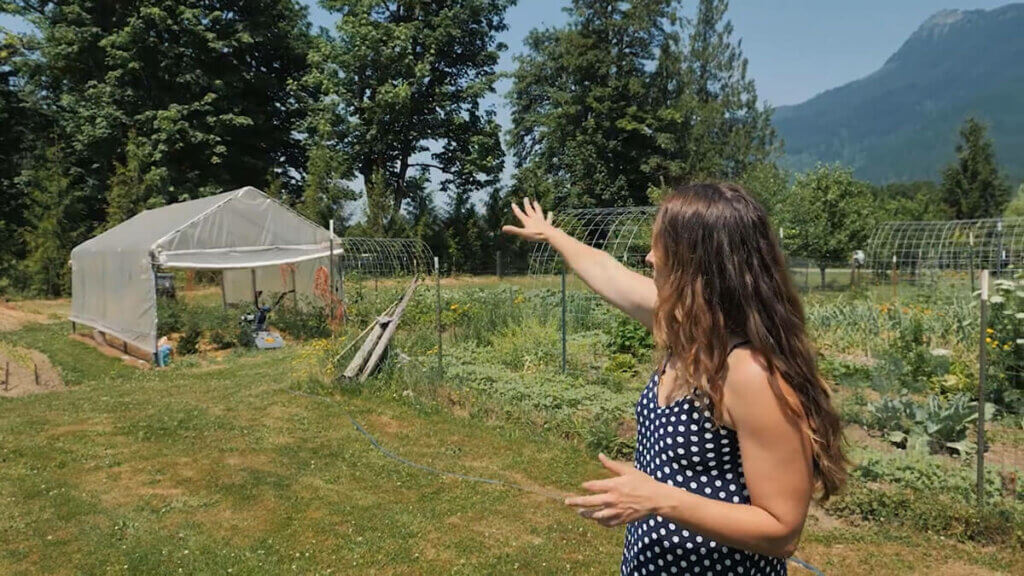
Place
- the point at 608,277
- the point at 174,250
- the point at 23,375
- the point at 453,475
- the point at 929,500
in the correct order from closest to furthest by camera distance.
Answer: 1. the point at 608,277
2. the point at 929,500
3. the point at 453,475
4. the point at 23,375
5. the point at 174,250

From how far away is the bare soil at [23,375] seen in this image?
9250mm

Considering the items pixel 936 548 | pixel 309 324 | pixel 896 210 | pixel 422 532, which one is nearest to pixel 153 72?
pixel 309 324

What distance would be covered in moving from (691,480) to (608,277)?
0.74m

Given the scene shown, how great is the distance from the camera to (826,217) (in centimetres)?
2314

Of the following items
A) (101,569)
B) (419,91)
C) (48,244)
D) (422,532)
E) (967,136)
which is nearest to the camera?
(101,569)

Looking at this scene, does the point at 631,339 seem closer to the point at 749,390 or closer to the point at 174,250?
the point at 749,390

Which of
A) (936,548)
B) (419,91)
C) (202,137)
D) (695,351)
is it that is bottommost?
(936,548)

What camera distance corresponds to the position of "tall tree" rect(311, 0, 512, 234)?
1102 inches

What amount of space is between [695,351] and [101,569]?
3.96 meters

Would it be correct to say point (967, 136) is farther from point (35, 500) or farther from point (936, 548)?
point (35, 500)

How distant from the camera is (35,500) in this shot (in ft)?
15.9

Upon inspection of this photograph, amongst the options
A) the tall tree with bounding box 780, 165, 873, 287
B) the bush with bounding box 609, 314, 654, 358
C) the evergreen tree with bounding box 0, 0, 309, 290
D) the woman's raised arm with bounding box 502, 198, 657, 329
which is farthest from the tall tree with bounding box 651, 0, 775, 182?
the woman's raised arm with bounding box 502, 198, 657, 329

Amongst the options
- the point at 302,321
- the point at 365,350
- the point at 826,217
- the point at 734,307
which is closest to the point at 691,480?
the point at 734,307

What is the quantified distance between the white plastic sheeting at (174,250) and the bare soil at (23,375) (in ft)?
4.90
